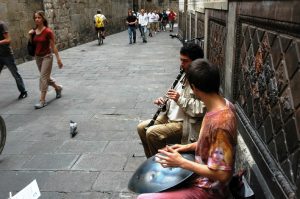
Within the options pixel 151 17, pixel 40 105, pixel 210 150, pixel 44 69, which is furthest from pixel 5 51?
pixel 151 17

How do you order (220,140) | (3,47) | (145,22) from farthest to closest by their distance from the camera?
(145,22) < (3,47) < (220,140)

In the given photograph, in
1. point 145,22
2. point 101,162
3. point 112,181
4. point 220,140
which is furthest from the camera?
point 145,22

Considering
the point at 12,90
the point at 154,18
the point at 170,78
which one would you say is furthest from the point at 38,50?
the point at 154,18

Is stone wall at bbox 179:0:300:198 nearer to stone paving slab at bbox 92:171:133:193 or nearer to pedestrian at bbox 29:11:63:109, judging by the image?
stone paving slab at bbox 92:171:133:193

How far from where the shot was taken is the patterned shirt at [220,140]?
7.46 ft

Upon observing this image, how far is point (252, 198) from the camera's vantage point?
2504 mm

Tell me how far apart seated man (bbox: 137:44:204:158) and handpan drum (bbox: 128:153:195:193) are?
0.87 m

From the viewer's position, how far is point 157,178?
2.51m

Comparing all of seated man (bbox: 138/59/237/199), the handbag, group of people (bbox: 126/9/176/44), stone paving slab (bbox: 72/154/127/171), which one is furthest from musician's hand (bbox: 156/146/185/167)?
group of people (bbox: 126/9/176/44)

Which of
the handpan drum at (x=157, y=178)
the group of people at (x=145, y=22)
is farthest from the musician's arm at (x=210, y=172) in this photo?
the group of people at (x=145, y=22)

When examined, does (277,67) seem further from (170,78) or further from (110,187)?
(170,78)

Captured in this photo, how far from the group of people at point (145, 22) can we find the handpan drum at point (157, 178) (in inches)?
683

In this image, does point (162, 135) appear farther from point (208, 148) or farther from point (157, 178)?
point (208, 148)

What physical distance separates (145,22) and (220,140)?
19.6 m
